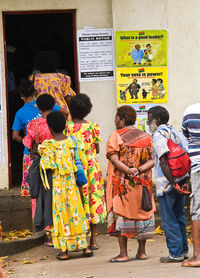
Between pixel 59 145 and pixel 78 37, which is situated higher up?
pixel 78 37

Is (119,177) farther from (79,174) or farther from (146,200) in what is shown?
(79,174)

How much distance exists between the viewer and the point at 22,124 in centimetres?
749

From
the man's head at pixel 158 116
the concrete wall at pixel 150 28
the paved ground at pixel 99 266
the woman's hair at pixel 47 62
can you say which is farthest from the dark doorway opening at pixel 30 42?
the man's head at pixel 158 116

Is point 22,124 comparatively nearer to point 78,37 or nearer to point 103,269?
point 78,37

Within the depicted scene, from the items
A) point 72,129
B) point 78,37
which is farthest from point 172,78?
point 72,129

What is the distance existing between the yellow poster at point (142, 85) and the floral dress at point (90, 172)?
5.67ft

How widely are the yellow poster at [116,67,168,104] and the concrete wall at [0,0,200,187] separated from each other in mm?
120

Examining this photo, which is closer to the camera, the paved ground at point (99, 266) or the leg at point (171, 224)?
the paved ground at point (99, 266)

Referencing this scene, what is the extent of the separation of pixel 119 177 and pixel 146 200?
374mm

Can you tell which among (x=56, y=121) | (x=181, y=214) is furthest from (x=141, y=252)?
(x=56, y=121)

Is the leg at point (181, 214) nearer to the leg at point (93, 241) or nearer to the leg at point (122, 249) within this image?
the leg at point (122, 249)

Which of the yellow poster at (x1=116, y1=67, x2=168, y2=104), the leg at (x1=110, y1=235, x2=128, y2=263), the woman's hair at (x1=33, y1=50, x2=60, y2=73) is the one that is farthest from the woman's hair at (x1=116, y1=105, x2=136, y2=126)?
the yellow poster at (x1=116, y1=67, x2=168, y2=104)

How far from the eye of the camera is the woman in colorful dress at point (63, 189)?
639 centimetres

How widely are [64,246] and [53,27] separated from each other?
24.5 ft
